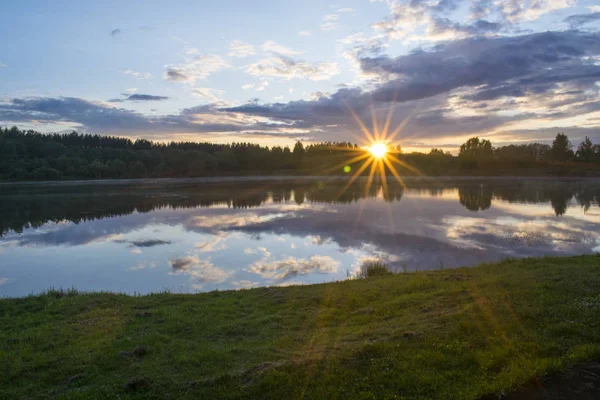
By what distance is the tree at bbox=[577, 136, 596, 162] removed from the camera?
98594mm

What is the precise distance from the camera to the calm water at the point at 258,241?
1498 cm

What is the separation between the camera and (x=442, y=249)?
715 inches

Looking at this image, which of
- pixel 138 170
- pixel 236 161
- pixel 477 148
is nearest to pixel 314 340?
pixel 138 170

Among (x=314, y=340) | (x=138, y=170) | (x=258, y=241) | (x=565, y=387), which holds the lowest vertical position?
(x=258, y=241)

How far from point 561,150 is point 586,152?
288 inches

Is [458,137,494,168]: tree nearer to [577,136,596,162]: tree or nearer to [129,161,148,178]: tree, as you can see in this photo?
[577,136,596,162]: tree

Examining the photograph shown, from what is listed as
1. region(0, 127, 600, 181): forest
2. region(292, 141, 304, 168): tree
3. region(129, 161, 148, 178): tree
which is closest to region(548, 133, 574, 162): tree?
region(0, 127, 600, 181): forest

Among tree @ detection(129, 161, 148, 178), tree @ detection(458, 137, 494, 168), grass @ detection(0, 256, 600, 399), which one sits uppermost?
tree @ detection(458, 137, 494, 168)

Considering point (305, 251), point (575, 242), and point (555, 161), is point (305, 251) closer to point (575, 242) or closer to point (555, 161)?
point (575, 242)

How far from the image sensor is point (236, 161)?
4747 inches

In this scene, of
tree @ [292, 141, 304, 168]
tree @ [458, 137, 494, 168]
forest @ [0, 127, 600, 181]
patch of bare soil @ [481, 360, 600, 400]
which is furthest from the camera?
tree @ [292, 141, 304, 168]

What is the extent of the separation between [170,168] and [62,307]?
10204cm

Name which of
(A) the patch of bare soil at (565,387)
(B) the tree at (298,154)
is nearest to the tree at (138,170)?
(B) the tree at (298,154)

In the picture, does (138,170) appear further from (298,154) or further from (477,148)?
(477,148)
